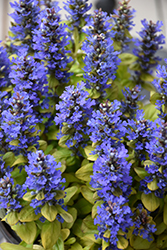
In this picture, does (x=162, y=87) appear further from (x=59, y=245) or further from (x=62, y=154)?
(x=59, y=245)

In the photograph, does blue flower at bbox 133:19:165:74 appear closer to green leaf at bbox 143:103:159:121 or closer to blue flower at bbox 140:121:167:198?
green leaf at bbox 143:103:159:121

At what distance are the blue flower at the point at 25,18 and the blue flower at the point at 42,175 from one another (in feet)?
1.55

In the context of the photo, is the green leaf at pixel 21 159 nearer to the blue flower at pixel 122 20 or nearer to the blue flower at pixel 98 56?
the blue flower at pixel 98 56

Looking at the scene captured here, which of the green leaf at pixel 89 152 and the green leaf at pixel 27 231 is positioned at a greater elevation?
the green leaf at pixel 89 152

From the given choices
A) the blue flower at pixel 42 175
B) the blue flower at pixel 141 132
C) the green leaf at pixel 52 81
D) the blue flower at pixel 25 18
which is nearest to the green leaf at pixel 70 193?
the blue flower at pixel 42 175

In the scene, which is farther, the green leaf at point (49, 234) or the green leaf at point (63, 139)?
the green leaf at point (63, 139)

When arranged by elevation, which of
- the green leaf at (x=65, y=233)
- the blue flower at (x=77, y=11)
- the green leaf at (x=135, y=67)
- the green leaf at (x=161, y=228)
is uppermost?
the blue flower at (x=77, y=11)

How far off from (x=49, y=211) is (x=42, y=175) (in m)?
0.11

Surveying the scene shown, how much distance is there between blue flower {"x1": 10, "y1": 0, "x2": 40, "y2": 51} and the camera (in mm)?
867

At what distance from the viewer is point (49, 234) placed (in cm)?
70

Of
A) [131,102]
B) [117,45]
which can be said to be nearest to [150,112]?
[131,102]

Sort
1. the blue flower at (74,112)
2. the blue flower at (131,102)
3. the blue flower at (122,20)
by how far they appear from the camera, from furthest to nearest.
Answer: the blue flower at (122,20) < the blue flower at (131,102) < the blue flower at (74,112)

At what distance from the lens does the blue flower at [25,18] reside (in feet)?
2.85

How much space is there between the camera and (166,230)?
2.70 ft
